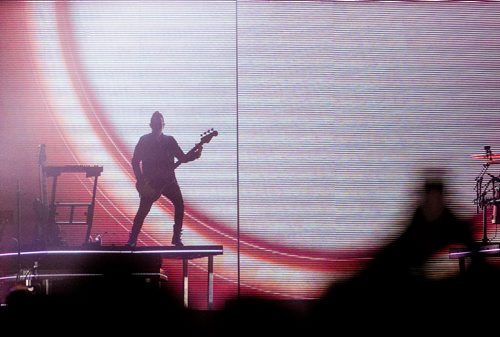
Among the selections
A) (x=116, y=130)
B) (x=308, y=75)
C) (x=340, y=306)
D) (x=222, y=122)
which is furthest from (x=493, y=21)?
(x=340, y=306)

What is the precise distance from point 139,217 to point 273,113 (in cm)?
138

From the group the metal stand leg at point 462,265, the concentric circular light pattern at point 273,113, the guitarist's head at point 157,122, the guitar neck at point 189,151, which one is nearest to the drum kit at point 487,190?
the concentric circular light pattern at point 273,113

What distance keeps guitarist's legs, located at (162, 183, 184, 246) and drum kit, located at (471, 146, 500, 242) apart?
7.86 feet

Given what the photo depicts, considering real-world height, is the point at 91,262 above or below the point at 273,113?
below

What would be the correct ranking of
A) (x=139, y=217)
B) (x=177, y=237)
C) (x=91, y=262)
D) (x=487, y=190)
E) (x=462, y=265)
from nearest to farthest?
(x=91, y=262), (x=177, y=237), (x=139, y=217), (x=462, y=265), (x=487, y=190)

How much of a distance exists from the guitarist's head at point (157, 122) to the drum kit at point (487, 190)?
255 centimetres

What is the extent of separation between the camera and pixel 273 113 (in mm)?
6043

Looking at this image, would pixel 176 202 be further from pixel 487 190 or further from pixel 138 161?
pixel 487 190

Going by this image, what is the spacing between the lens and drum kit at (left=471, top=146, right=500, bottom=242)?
584 cm

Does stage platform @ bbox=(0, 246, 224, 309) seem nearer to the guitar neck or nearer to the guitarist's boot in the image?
the guitarist's boot

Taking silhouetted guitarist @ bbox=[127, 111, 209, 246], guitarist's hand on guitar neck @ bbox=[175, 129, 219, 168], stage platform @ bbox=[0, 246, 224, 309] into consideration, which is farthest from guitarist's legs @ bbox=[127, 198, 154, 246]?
stage platform @ bbox=[0, 246, 224, 309]

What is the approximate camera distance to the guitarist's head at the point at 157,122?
5.73 metres

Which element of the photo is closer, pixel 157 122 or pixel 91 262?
pixel 91 262

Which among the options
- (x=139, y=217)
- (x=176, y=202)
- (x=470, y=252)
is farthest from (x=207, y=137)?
(x=470, y=252)
